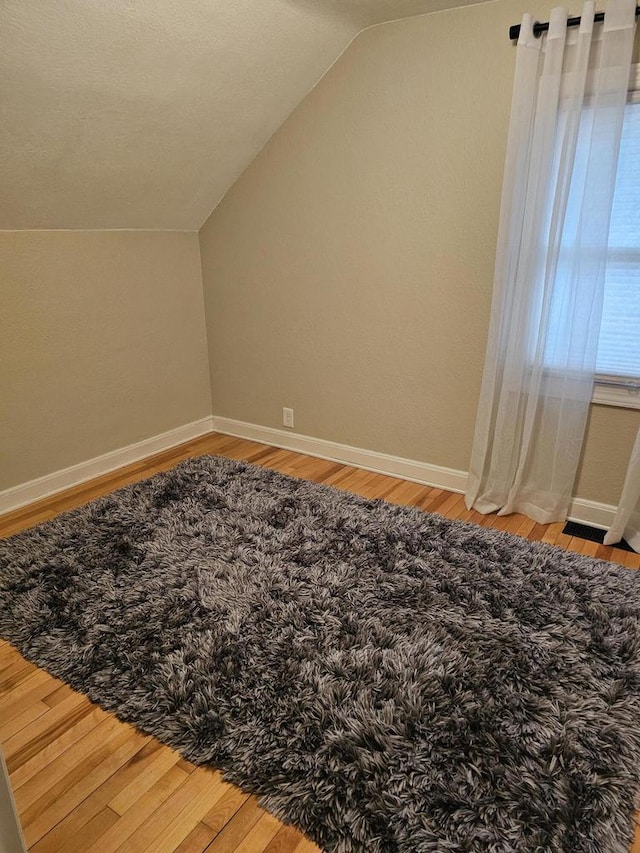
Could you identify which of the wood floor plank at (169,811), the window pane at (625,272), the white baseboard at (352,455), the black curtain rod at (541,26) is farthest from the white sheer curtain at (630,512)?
the wood floor plank at (169,811)

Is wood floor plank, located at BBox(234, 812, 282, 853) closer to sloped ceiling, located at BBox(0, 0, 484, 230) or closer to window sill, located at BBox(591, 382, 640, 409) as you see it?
window sill, located at BBox(591, 382, 640, 409)

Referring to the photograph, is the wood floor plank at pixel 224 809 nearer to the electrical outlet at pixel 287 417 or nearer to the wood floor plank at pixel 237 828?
the wood floor plank at pixel 237 828

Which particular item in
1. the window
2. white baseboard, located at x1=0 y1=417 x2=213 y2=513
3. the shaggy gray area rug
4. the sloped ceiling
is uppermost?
the sloped ceiling

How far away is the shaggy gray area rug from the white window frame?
72 cm

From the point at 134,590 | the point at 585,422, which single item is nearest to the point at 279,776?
the point at 134,590

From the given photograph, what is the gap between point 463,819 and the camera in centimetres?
126

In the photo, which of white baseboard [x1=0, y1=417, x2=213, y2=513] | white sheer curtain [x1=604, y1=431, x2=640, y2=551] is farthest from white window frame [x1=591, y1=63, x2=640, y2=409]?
white baseboard [x1=0, y1=417, x2=213, y2=513]

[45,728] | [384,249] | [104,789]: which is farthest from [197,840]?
[384,249]

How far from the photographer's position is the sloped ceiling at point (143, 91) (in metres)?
1.95

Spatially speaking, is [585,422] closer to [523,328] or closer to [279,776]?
[523,328]

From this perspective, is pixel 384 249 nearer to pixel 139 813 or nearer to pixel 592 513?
pixel 592 513

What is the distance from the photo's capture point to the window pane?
219 centimetres

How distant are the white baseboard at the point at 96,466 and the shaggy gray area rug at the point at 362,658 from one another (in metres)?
0.37

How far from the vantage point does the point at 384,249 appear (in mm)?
2869
